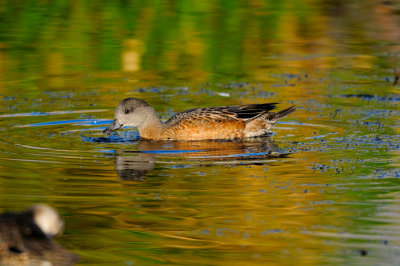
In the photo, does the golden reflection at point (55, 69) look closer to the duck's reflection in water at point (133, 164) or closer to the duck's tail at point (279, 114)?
the duck's tail at point (279, 114)

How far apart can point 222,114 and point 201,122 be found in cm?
33

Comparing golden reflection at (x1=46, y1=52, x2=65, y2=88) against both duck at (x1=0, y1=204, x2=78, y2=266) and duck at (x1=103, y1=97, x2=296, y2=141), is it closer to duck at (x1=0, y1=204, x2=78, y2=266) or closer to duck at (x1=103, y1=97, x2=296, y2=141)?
duck at (x1=103, y1=97, x2=296, y2=141)

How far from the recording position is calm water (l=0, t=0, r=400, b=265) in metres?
5.97

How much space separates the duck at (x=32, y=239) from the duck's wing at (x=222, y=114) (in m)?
4.51

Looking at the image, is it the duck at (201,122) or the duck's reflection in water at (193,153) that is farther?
the duck at (201,122)

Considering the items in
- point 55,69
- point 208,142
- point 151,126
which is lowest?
point 208,142

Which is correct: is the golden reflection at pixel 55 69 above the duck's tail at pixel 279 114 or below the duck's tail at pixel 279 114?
above

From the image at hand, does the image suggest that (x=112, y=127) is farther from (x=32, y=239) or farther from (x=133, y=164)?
(x=32, y=239)

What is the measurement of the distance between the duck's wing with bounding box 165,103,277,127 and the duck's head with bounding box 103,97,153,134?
13.1 inches

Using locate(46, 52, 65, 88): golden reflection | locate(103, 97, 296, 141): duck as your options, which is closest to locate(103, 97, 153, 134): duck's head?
locate(103, 97, 296, 141): duck

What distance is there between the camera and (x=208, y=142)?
32.6 feet

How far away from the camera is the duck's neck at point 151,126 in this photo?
10.2m

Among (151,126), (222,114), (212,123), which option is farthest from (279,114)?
(151,126)

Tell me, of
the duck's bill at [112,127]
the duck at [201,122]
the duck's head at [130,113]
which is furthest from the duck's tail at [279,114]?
the duck's bill at [112,127]
